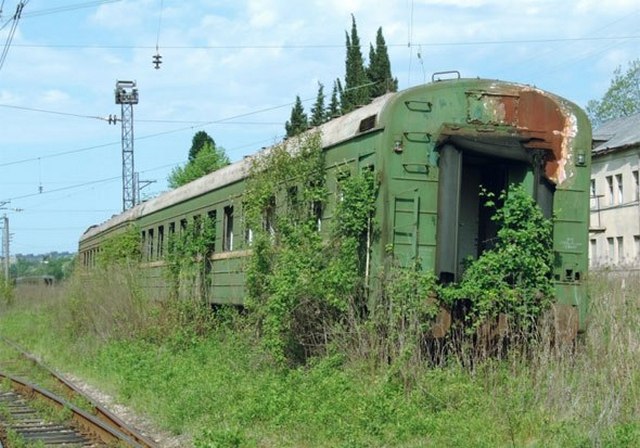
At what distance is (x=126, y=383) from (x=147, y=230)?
32.6ft

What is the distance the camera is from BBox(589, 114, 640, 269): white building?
128 ft

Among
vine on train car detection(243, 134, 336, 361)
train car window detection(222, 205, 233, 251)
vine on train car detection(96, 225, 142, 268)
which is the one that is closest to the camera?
vine on train car detection(243, 134, 336, 361)

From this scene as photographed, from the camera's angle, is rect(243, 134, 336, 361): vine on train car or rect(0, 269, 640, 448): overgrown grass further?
rect(243, 134, 336, 361): vine on train car

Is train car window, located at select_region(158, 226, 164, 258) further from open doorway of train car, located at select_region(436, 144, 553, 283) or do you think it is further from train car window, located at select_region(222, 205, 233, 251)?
open doorway of train car, located at select_region(436, 144, 553, 283)

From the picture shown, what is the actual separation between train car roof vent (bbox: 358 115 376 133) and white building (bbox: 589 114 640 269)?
27.7 m

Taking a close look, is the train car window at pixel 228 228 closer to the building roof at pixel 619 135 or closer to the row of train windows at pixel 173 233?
the row of train windows at pixel 173 233

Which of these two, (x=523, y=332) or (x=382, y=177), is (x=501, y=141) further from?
(x=523, y=332)

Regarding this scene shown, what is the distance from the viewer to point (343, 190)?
11.4m

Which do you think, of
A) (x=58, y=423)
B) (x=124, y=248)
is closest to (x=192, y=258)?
(x=58, y=423)

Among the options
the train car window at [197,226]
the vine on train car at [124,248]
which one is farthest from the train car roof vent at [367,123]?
the vine on train car at [124,248]

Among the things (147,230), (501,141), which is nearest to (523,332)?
(501,141)

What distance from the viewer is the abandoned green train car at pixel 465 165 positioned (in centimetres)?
1101

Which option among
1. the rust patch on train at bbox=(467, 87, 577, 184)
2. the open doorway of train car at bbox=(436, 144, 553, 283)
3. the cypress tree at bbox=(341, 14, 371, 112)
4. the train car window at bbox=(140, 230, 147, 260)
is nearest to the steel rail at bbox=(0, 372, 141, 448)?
the open doorway of train car at bbox=(436, 144, 553, 283)

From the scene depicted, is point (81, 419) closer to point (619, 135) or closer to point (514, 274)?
point (514, 274)
